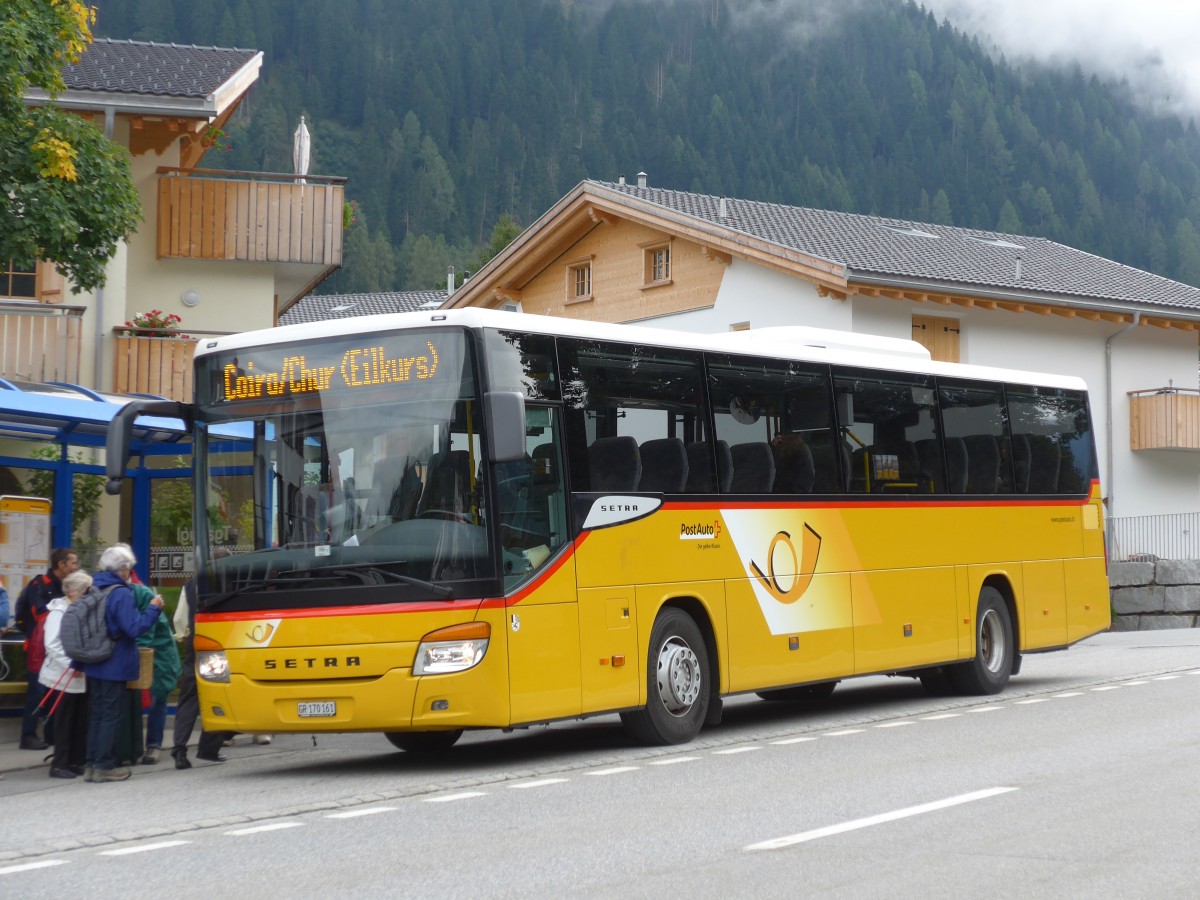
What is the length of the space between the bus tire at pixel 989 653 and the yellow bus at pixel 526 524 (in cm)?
188

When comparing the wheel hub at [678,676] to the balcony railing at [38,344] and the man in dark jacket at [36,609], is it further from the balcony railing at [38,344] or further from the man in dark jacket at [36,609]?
the balcony railing at [38,344]

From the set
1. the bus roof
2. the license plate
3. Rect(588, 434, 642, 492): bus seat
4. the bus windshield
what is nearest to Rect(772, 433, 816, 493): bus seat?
the bus roof

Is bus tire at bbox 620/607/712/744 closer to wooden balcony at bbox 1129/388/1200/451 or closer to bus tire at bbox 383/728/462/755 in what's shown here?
bus tire at bbox 383/728/462/755

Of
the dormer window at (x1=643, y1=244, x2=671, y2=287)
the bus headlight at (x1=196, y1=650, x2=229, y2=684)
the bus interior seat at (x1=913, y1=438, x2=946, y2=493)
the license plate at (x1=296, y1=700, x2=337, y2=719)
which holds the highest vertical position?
the dormer window at (x1=643, y1=244, x2=671, y2=287)

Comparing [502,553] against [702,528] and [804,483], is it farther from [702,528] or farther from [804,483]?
[804,483]

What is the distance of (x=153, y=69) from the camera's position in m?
26.3

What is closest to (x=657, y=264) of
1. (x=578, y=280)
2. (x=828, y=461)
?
(x=578, y=280)

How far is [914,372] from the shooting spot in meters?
16.1

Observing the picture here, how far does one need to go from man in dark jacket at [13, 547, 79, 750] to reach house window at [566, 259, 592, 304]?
2688cm

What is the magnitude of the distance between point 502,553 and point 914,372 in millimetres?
6283

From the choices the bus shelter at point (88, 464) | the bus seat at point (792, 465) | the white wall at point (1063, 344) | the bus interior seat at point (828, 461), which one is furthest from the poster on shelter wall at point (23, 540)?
the white wall at point (1063, 344)

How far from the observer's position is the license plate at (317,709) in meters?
11.1

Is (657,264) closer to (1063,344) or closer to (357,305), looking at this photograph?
(1063,344)

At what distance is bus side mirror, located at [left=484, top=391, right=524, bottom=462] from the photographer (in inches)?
422
